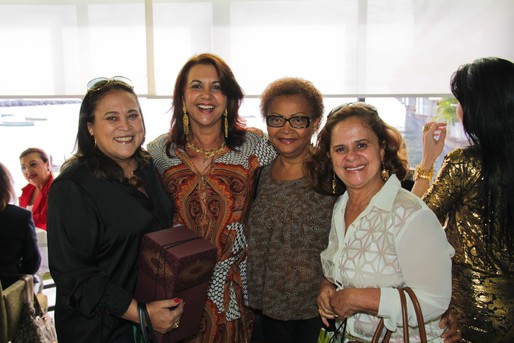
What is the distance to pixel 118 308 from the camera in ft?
4.85

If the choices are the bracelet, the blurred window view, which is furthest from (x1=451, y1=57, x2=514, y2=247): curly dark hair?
the blurred window view

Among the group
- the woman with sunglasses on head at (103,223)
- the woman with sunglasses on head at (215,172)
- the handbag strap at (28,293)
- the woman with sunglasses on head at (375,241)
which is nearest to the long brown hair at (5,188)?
the handbag strap at (28,293)

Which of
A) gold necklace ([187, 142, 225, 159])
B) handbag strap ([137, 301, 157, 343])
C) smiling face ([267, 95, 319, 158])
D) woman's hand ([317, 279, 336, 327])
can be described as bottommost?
handbag strap ([137, 301, 157, 343])

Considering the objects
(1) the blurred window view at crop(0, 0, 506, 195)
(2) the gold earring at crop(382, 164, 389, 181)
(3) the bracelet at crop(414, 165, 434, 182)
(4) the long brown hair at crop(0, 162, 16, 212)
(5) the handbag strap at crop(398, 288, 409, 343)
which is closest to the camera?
(5) the handbag strap at crop(398, 288, 409, 343)

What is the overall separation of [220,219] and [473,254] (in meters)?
0.93

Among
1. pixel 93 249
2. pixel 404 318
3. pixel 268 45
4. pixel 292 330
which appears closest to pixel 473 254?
pixel 404 318

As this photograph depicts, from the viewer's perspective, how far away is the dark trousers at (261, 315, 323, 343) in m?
1.76

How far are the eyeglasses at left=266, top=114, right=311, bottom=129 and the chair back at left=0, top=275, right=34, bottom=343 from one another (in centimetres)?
140

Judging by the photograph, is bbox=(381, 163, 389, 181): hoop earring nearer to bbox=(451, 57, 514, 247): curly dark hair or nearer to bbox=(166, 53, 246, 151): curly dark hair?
bbox=(451, 57, 514, 247): curly dark hair

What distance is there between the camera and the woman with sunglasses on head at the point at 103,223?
146cm

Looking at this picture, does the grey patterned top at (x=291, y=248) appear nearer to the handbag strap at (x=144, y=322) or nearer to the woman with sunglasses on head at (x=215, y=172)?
the woman with sunglasses on head at (x=215, y=172)

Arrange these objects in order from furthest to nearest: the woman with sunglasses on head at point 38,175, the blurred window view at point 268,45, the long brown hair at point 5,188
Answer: the woman with sunglasses on head at point 38,175 → the blurred window view at point 268,45 → the long brown hair at point 5,188

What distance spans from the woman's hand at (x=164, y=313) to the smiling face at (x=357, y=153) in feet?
2.20

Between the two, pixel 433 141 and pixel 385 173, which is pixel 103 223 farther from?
pixel 433 141
